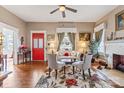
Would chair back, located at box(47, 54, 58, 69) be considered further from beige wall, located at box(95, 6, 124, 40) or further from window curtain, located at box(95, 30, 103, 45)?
window curtain, located at box(95, 30, 103, 45)

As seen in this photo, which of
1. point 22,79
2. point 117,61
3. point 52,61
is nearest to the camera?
point 22,79

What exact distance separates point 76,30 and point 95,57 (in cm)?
199

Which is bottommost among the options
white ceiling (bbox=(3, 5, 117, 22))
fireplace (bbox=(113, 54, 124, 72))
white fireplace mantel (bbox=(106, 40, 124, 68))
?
fireplace (bbox=(113, 54, 124, 72))

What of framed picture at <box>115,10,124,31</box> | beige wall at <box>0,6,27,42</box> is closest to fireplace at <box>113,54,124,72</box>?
framed picture at <box>115,10,124,31</box>

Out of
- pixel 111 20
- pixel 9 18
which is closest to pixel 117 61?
pixel 111 20

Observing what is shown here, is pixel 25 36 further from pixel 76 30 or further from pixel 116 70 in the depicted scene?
pixel 116 70

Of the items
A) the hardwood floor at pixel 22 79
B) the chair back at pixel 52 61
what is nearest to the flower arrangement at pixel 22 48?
the hardwood floor at pixel 22 79

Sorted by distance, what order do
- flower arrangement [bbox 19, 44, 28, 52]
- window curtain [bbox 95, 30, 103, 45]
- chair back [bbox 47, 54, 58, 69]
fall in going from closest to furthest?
chair back [bbox 47, 54, 58, 69] → window curtain [bbox 95, 30, 103, 45] → flower arrangement [bbox 19, 44, 28, 52]

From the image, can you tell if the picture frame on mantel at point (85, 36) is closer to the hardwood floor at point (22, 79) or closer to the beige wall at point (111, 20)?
the beige wall at point (111, 20)

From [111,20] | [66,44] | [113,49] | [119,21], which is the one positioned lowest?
[113,49]

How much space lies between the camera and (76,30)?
898 centimetres

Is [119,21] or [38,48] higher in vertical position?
[119,21]

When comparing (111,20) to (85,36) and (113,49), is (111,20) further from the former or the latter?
(85,36)
